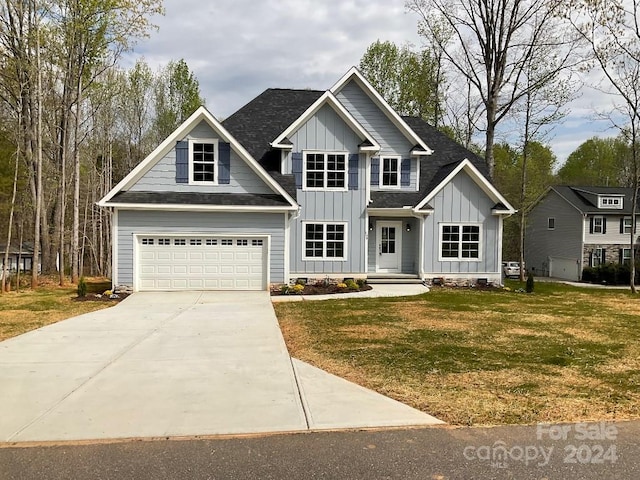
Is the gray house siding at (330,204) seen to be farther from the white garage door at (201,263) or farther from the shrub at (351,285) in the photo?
Result: the white garage door at (201,263)

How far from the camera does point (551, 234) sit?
130 feet

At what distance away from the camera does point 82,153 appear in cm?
3009

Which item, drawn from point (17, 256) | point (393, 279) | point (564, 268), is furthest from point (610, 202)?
point (17, 256)

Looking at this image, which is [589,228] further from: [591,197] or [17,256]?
[17,256]

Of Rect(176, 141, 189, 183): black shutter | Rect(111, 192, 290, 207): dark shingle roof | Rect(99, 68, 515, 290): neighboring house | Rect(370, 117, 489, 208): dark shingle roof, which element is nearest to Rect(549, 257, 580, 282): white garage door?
Rect(370, 117, 489, 208): dark shingle roof

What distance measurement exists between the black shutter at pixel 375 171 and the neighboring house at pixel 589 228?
78.4 ft

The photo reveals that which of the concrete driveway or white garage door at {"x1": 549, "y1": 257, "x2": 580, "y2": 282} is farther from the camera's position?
white garage door at {"x1": 549, "y1": 257, "x2": 580, "y2": 282}

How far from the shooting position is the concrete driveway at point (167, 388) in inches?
186

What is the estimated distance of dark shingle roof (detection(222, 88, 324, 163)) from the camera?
19.2m

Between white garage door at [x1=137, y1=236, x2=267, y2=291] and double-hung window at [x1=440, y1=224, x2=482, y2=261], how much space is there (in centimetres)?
724

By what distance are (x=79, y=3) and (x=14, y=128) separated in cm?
698

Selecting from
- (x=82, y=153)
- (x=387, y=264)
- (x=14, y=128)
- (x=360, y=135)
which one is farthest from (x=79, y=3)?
(x=387, y=264)

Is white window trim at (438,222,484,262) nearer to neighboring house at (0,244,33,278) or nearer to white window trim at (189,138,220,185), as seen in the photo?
white window trim at (189,138,220,185)

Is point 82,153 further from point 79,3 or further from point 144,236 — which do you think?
point 144,236
